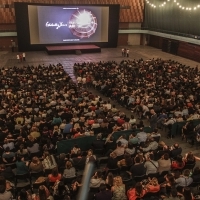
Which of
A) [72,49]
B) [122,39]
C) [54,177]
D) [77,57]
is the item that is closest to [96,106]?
[54,177]

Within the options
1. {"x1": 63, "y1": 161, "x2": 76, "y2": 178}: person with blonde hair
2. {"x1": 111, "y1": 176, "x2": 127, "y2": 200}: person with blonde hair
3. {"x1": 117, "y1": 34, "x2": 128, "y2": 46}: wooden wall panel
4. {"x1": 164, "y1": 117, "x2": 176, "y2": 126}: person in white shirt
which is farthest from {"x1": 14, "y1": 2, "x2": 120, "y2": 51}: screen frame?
{"x1": 111, "y1": 176, "x2": 127, "y2": 200}: person with blonde hair

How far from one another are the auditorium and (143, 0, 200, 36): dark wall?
119 millimetres

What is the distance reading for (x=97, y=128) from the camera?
1019 centimetres

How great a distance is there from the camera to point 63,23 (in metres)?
32.2

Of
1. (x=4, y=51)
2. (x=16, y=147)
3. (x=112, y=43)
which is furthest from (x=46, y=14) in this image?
(x=16, y=147)

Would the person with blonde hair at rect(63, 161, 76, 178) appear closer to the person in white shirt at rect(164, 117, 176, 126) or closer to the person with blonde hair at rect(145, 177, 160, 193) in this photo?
the person with blonde hair at rect(145, 177, 160, 193)

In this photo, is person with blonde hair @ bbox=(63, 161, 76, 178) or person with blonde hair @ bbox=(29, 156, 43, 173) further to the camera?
person with blonde hair @ bbox=(29, 156, 43, 173)

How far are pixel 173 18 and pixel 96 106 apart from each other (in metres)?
24.8

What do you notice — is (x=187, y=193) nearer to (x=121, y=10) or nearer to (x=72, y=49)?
(x=72, y=49)

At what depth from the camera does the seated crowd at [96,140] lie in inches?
253

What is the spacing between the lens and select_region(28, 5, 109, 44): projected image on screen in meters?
31.6

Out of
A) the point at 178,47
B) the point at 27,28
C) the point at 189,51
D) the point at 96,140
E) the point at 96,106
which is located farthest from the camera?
the point at 178,47

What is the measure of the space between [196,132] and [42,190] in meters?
6.56

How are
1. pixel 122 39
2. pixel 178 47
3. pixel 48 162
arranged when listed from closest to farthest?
pixel 48 162
pixel 178 47
pixel 122 39
